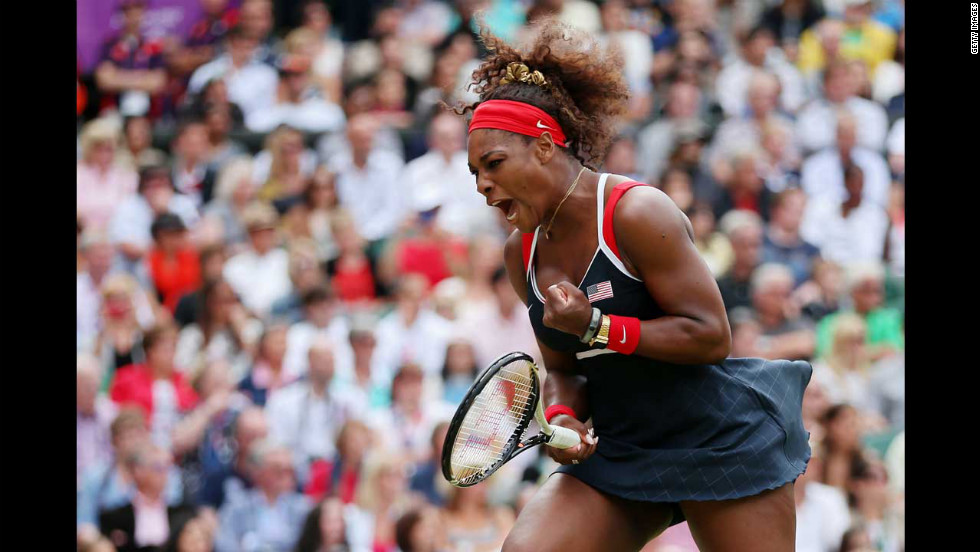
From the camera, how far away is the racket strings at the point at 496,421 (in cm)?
289

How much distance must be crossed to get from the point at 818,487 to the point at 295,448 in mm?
2638

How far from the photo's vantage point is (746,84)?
687cm

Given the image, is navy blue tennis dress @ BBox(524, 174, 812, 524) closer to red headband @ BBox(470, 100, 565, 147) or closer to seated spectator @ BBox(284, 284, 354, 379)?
red headband @ BBox(470, 100, 565, 147)

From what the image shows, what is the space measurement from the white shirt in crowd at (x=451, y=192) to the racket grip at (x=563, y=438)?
3522 millimetres

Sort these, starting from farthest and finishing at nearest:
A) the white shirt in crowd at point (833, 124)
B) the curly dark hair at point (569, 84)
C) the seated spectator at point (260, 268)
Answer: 1. the white shirt in crowd at point (833, 124)
2. the seated spectator at point (260, 268)
3. the curly dark hair at point (569, 84)

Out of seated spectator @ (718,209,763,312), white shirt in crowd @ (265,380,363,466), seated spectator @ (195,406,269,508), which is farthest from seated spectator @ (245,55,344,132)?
seated spectator @ (718,209,763,312)

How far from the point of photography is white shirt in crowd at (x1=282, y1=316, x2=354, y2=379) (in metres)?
6.19

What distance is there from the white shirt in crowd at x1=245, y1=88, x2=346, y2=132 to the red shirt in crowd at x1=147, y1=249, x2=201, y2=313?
930 mm

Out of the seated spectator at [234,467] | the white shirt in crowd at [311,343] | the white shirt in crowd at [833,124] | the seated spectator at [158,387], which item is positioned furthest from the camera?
the white shirt in crowd at [833,124]

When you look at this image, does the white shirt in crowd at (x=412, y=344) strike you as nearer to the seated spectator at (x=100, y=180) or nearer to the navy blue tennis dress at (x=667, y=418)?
the seated spectator at (x=100, y=180)

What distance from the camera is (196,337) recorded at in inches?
249

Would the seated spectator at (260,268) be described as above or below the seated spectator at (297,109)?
below

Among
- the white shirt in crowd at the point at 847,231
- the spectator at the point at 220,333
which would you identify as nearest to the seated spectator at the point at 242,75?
the spectator at the point at 220,333

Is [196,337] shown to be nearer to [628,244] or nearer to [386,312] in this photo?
[386,312]
